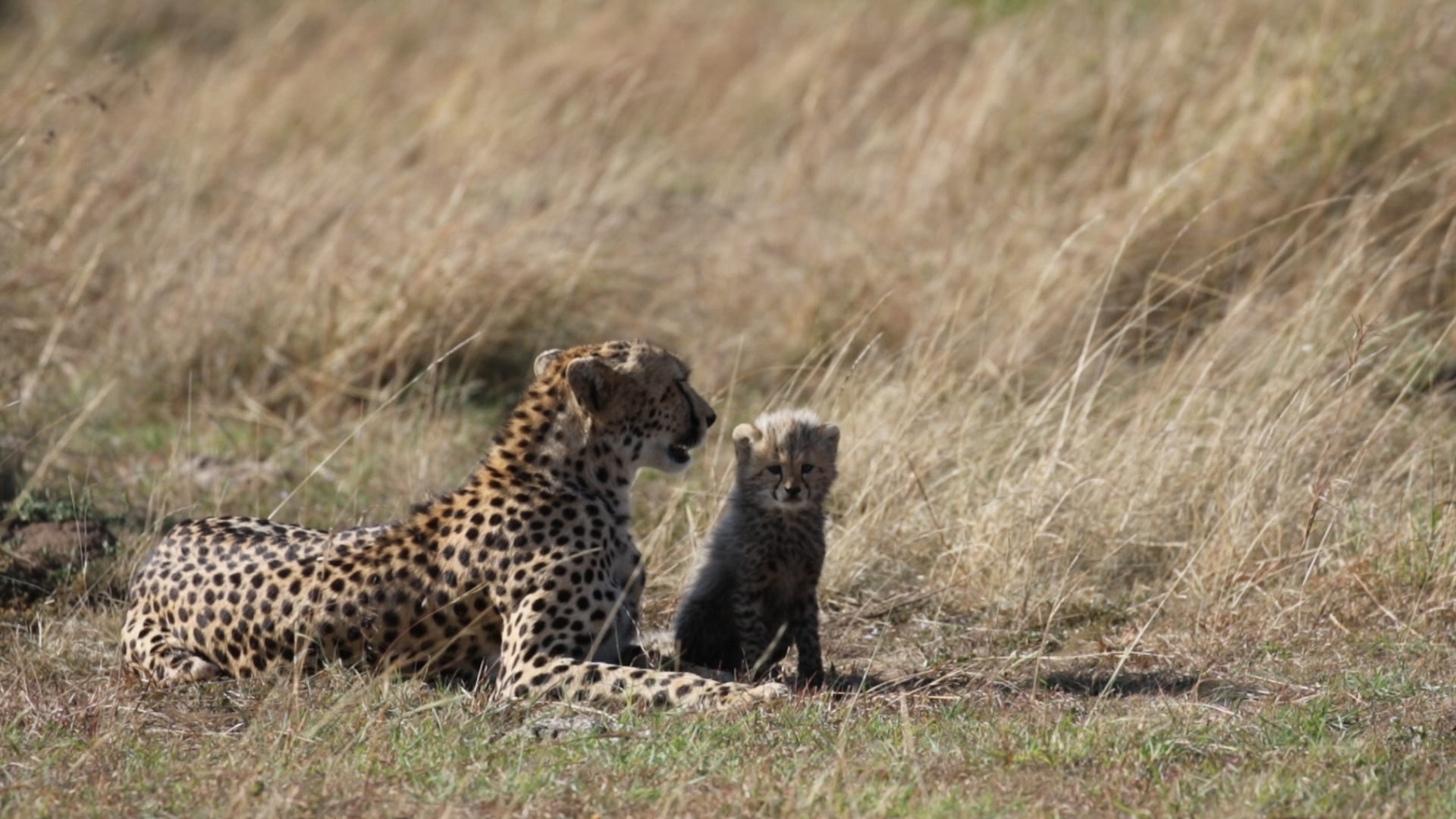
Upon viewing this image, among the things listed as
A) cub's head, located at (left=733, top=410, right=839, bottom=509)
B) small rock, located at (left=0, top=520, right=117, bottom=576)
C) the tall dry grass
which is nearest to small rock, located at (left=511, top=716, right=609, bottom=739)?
cub's head, located at (left=733, top=410, right=839, bottom=509)

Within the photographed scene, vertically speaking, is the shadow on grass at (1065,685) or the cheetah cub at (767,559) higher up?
the cheetah cub at (767,559)

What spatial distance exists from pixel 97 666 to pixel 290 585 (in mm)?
714

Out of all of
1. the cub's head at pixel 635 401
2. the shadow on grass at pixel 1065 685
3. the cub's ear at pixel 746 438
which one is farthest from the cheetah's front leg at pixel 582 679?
the cub's ear at pixel 746 438

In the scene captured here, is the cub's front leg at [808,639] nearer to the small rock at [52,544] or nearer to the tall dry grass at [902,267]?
the tall dry grass at [902,267]

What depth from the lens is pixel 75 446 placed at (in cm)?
729

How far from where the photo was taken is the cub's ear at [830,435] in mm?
5270

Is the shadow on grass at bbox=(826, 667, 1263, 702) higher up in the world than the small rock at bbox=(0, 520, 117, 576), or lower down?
lower down

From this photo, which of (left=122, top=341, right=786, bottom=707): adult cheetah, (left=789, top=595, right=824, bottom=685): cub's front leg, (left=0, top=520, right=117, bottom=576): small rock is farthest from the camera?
(left=0, top=520, right=117, bottom=576): small rock

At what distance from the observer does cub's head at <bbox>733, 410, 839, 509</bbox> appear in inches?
204

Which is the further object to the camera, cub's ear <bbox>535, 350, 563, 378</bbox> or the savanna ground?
cub's ear <bbox>535, 350, 563, 378</bbox>

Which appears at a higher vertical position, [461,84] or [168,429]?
[461,84]

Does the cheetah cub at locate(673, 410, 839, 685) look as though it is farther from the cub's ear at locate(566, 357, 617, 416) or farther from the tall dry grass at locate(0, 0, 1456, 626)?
the tall dry grass at locate(0, 0, 1456, 626)

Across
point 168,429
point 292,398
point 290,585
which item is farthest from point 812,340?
point 290,585

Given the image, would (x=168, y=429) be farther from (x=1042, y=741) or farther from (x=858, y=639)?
(x=1042, y=741)
